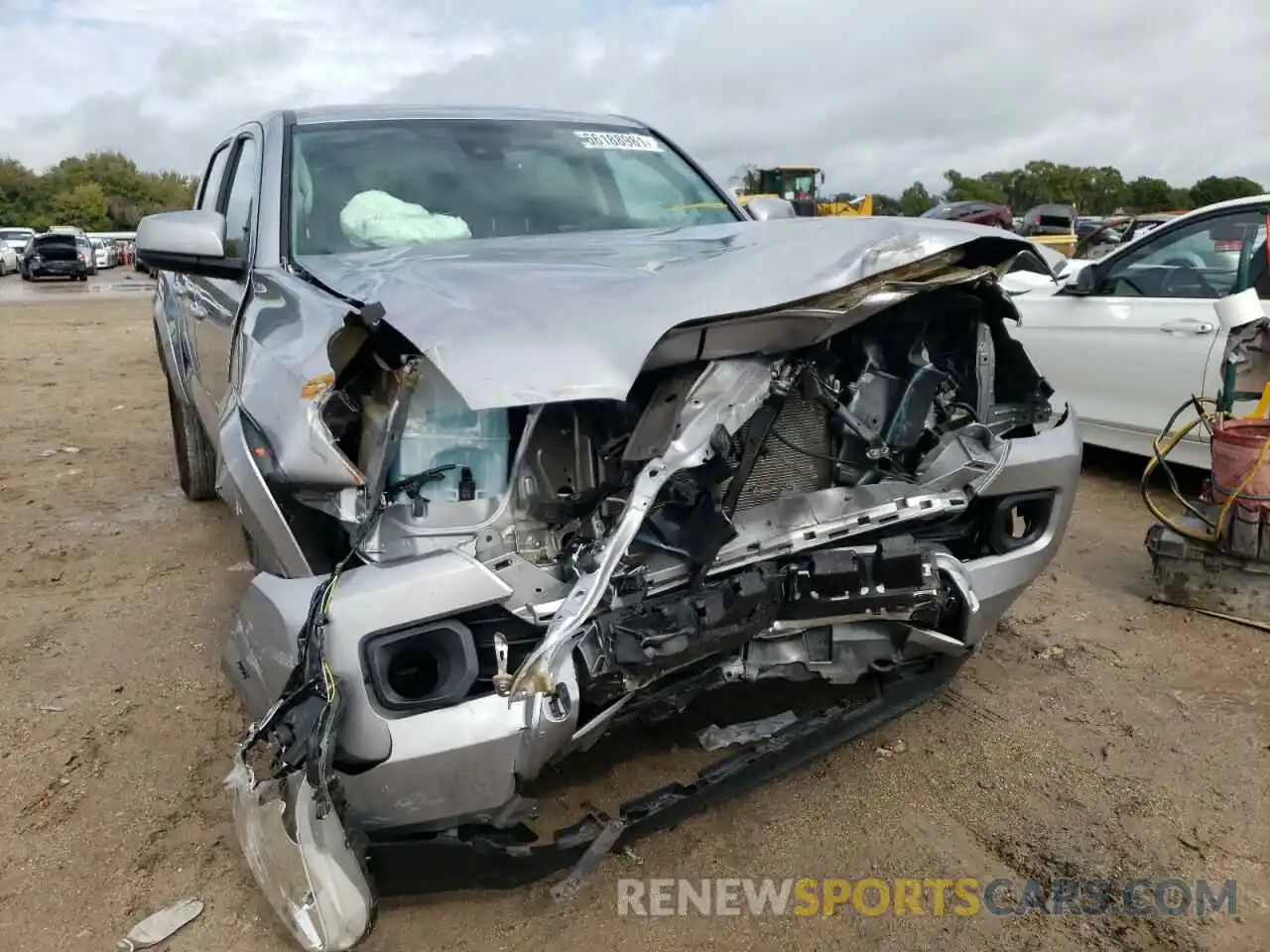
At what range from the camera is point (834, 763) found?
2967 millimetres

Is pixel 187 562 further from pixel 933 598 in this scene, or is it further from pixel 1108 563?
pixel 1108 563

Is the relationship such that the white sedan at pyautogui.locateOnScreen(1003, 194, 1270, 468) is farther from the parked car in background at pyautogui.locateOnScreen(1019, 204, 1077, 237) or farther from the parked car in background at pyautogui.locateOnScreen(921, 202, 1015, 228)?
the parked car in background at pyautogui.locateOnScreen(1019, 204, 1077, 237)

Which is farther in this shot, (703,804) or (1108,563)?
(1108,563)

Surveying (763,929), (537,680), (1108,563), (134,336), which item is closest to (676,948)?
(763,929)

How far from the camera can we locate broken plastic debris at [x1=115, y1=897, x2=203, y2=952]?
7.39ft

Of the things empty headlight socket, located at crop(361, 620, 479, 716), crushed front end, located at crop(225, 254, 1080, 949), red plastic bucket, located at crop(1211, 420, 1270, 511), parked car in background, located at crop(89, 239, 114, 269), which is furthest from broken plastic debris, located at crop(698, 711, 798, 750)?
parked car in background, located at crop(89, 239, 114, 269)

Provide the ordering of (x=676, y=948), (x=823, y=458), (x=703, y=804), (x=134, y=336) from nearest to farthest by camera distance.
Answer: (x=676, y=948), (x=703, y=804), (x=823, y=458), (x=134, y=336)

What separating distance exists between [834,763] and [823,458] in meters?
0.97

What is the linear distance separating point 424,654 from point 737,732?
1.12 metres

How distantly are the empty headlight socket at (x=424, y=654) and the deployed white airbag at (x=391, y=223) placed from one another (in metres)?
1.55

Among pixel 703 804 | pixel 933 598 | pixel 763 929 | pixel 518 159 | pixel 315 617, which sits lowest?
pixel 763 929

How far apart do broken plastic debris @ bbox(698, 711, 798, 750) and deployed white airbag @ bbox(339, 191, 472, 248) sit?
176 cm

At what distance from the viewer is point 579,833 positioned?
7.40 ft

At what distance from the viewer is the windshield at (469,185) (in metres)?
A: 3.26
